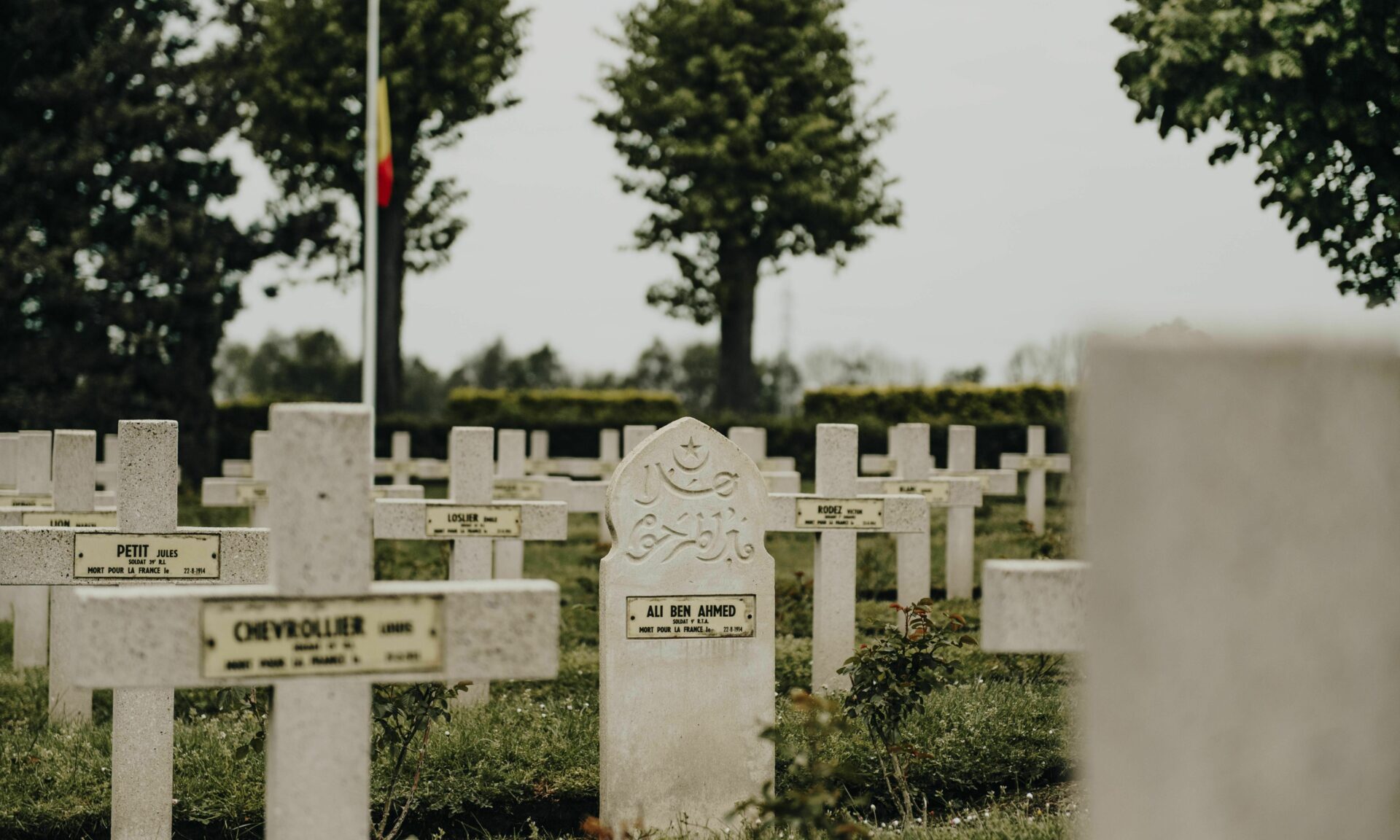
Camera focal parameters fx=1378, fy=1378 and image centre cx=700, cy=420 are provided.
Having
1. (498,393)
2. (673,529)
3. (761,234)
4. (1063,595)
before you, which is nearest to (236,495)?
(673,529)

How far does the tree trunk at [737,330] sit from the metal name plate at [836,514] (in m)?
19.6

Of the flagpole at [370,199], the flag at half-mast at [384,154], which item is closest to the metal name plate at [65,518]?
the flagpole at [370,199]

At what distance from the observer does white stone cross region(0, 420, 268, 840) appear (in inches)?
195

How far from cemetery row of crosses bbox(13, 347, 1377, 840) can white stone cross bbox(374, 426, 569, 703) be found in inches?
0.8

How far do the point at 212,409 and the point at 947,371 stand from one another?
1828 centimetres

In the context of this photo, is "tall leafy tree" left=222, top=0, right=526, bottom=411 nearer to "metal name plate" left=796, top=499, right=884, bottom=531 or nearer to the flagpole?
the flagpole

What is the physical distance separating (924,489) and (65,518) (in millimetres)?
6578

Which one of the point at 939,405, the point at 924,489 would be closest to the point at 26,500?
the point at 924,489

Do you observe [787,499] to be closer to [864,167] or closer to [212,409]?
[212,409]

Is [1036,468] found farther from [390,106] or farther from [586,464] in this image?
[390,106]

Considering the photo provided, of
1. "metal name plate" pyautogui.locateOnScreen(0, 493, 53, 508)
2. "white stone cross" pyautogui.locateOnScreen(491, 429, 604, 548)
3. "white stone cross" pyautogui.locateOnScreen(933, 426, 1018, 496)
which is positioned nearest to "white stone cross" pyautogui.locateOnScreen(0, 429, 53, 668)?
"metal name plate" pyautogui.locateOnScreen(0, 493, 53, 508)

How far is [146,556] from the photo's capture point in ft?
16.9

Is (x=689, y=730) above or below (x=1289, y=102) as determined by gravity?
below

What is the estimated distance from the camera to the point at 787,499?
7770mm
